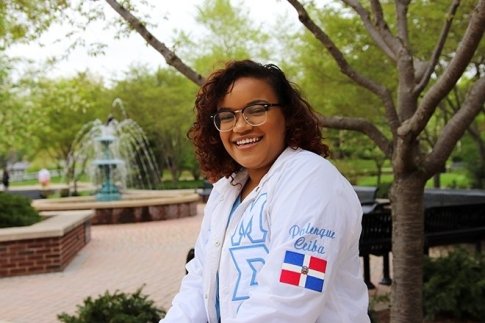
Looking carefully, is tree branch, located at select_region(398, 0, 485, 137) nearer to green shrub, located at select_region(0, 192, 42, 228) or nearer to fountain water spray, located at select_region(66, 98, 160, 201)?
green shrub, located at select_region(0, 192, 42, 228)

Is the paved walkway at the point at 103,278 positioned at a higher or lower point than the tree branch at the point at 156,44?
lower

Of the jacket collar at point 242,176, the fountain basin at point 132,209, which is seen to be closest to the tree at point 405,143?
the jacket collar at point 242,176

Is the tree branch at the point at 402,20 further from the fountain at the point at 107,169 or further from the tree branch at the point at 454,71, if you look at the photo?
the fountain at the point at 107,169

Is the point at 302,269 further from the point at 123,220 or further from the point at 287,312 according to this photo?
the point at 123,220

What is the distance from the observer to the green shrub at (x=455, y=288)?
18.6 ft

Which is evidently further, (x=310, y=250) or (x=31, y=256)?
(x=31, y=256)

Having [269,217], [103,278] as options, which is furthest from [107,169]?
[269,217]

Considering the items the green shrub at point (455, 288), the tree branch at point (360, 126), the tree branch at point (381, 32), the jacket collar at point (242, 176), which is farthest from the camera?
the green shrub at point (455, 288)

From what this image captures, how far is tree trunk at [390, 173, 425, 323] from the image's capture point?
440cm

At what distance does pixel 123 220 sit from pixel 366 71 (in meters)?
7.05

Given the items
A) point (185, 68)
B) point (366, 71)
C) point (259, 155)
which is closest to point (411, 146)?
point (185, 68)

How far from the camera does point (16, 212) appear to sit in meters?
10.1

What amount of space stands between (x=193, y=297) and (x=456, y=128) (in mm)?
2696

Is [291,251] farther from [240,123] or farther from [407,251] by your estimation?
[407,251]
